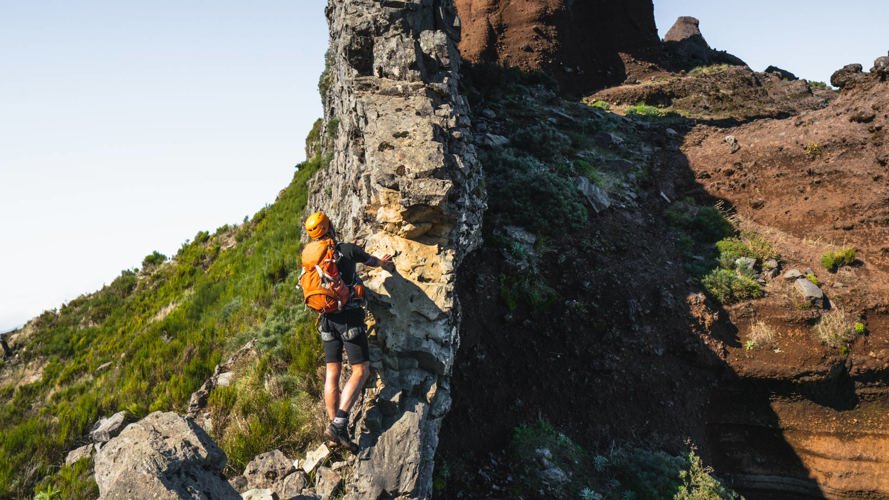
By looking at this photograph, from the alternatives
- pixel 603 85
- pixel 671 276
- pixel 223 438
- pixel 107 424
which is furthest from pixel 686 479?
pixel 603 85

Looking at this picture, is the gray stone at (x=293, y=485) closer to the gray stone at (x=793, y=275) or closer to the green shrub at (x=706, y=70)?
the gray stone at (x=793, y=275)

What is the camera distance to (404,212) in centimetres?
713

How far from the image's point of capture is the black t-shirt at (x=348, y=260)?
19.0 feet

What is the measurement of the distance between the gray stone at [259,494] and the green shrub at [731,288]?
10283 mm

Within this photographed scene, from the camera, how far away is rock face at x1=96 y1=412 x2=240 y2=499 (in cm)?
383

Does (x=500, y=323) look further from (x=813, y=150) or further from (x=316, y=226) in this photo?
(x=813, y=150)

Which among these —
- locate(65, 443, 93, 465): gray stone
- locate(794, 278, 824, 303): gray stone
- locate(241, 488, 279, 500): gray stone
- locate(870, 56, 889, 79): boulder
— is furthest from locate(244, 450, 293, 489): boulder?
locate(870, 56, 889, 79): boulder

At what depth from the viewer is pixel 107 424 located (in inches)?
307

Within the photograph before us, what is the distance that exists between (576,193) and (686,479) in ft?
23.5

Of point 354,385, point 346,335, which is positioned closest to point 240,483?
point 354,385

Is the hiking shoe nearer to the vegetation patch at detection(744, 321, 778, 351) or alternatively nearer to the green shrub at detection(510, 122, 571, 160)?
the vegetation patch at detection(744, 321, 778, 351)

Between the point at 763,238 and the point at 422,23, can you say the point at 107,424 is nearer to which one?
the point at 422,23

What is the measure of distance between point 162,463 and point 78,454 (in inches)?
195

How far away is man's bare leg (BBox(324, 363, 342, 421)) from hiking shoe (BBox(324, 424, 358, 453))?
0.48 feet
